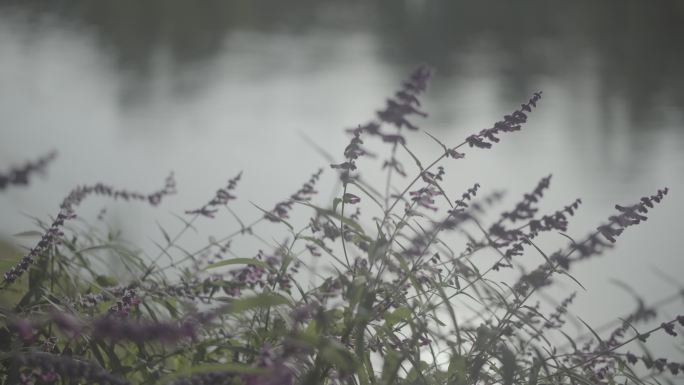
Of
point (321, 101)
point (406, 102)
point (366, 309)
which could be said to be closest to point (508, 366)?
point (366, 309)

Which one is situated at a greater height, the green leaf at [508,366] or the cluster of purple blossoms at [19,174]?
the green leaf at [508,366]

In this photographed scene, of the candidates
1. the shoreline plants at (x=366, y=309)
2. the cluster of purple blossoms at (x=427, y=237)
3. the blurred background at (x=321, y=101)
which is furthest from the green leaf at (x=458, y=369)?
the blurred background at (x=321, y=101)

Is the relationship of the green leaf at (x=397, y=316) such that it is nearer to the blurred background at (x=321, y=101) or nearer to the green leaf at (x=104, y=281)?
the green leaf at (x=104, y=281)

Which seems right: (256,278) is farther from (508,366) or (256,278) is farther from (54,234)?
(508,366)

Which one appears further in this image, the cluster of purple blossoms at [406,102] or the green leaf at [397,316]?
the green leaf at [397,316]

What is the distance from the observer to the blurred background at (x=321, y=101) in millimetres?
4984

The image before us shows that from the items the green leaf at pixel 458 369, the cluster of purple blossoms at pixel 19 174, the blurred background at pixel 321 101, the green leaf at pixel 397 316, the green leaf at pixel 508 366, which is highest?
the blurred background at pixel 321 101

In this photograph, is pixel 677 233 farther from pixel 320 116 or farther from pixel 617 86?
pixel 617 86

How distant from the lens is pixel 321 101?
8.14 meters

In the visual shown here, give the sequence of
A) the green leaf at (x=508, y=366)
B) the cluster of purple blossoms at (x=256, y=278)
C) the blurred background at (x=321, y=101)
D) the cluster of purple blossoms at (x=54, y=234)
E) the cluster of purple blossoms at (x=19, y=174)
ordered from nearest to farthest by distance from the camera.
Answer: the cluster of purple blossoms at (x=19, y=174) → the green leaf at (x=508, y=366) → the cluster of purple blossoms at (x=54, y=234) → the cluster of purple blossoms at (x=256, y=278) → the blurred background at (x=321, y=101)

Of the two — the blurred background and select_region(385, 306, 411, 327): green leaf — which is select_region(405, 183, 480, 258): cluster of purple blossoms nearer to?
select_region(385, 306, 411, 327): green leaf

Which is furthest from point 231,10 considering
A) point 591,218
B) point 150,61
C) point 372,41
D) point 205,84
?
point 591,218

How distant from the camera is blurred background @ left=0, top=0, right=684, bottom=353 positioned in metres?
4.98

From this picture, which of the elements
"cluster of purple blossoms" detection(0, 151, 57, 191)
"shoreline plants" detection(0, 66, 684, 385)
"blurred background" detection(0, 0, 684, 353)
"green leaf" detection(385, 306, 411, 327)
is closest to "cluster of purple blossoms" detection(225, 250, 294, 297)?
"shoreline plants" detection(0, 66, 684, 385)
